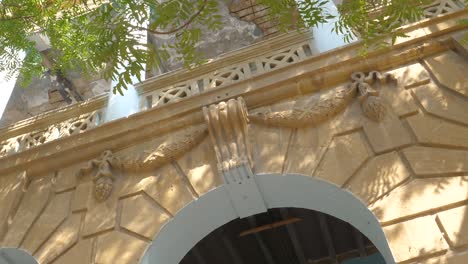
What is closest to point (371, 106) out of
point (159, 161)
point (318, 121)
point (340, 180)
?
point (318, 121)

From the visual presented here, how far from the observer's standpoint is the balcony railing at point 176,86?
610cm

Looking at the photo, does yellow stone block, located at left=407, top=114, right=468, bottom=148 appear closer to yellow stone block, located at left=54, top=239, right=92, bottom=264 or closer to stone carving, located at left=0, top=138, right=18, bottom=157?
yellow stone block, located at left=54, top=239, right=92, bottom=264

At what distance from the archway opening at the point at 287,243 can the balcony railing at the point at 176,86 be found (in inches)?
96.1

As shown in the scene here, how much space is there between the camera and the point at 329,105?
5.14m

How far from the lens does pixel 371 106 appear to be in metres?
4.95

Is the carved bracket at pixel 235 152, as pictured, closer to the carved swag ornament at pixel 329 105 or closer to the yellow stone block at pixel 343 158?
the carved swag ornament at pixel 329 105

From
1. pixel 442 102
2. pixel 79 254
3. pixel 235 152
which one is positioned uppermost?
pixel 235 152

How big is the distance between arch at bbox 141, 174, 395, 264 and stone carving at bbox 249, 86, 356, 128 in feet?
2.16

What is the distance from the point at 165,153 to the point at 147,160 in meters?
0.23

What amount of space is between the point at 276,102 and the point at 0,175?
374 centimetres

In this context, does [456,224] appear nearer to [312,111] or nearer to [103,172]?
[312,111]

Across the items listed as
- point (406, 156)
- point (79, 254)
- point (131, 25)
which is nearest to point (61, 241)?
point (79, 254)

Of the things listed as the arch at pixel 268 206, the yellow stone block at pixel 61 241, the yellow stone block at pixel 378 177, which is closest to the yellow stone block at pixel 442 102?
the yellow stone block at pixel 378 177

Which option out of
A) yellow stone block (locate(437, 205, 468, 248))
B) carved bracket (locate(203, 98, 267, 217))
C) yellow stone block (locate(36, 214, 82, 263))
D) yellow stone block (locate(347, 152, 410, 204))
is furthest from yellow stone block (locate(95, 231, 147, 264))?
yellow stone block (locate(437, 205, 468, 248))
